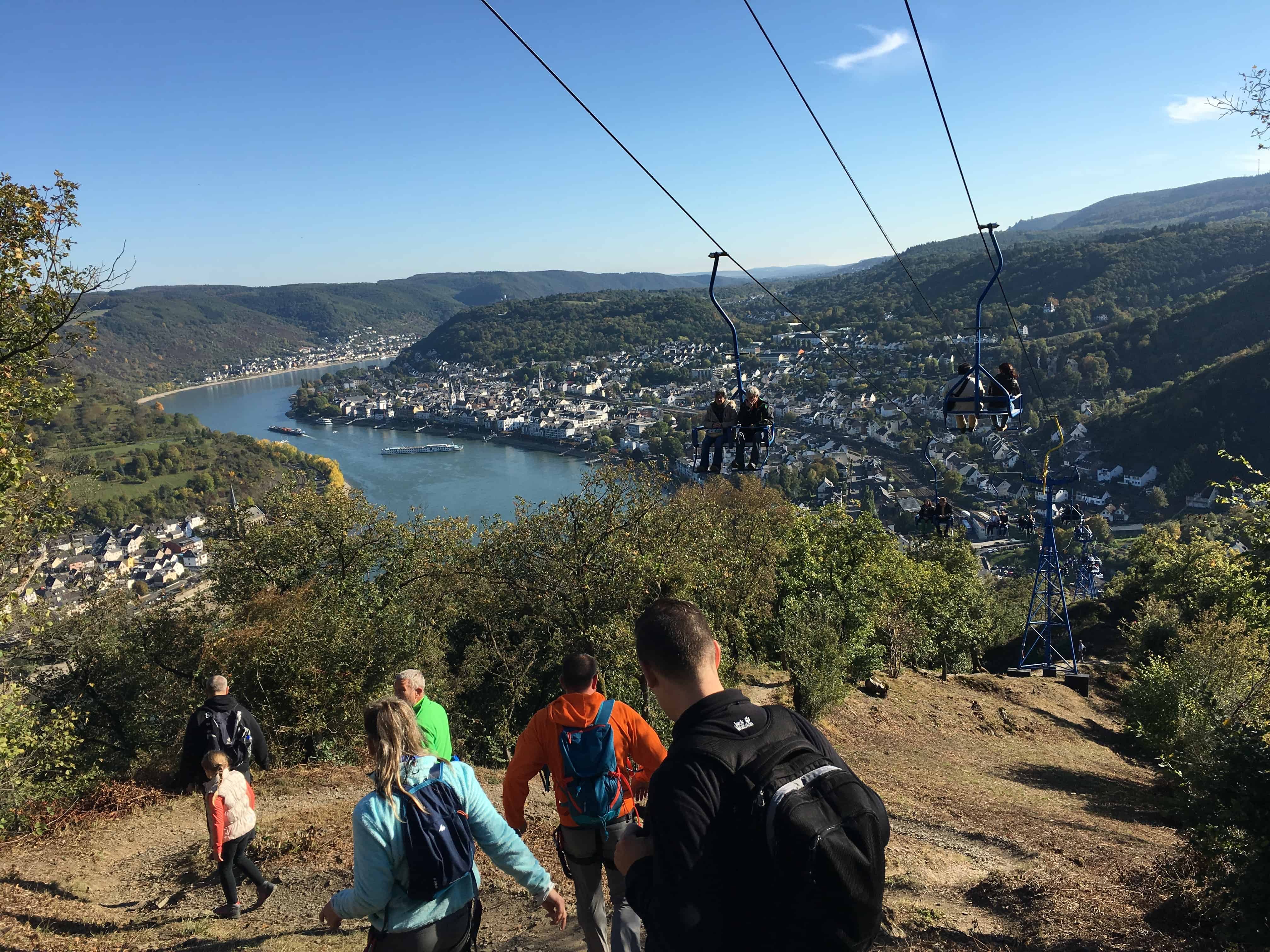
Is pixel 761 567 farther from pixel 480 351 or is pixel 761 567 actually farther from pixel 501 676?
pixel 480 351

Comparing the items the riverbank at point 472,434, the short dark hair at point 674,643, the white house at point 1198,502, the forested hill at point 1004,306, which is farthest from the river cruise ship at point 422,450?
the short dark hair at point 674,643

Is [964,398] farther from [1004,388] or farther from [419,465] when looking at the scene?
[419,465]

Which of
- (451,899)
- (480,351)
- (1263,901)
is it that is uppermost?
(480,351)

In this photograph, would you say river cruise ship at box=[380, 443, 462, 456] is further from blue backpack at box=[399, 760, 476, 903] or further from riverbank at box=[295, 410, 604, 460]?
blue backpack at box=[399, 760, 476, 903]

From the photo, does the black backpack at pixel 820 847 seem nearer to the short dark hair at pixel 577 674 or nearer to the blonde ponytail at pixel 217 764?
the short dark hair at pixel 577 674

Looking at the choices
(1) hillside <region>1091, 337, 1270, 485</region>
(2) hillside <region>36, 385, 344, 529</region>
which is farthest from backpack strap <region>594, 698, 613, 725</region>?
(1) hillside <region>1091, 337, 1270, 485</region>

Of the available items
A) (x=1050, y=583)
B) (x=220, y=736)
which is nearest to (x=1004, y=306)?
(x=1050, y=583)

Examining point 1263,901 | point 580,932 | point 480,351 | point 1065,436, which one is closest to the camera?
point 1263,901

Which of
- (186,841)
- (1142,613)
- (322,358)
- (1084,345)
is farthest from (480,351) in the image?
(186,841)
